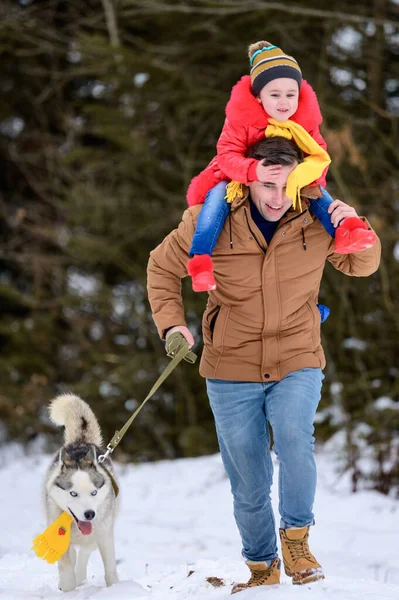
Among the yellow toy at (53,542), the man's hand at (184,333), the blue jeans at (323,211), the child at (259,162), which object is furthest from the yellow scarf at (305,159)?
the yellow toy at (53,542)

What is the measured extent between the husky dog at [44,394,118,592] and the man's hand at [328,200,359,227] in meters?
1.66

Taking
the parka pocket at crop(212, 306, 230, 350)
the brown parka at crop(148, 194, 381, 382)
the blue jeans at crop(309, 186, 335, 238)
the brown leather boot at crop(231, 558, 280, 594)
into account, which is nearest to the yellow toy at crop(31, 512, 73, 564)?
the brown leather boot at crop(231, 558, 280, 594)

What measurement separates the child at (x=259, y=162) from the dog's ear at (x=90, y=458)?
3.83 feet

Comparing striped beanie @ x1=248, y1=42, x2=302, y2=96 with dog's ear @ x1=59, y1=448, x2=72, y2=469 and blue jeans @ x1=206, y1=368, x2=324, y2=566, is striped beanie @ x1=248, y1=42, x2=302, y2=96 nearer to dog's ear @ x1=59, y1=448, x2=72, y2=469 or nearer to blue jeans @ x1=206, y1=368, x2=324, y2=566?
blue jeans @ x1=206, y1=368, x2=324, y2=566

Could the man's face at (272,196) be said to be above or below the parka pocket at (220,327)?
above

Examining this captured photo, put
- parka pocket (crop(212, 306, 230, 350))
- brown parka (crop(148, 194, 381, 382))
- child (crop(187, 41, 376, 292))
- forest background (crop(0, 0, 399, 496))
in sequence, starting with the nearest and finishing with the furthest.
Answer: child (crop(187, 41, 376, 292)) → brown parka (crop(148, 194, 381, 382)) → parka pocket (crop(212, 306, 230, 350)) → forest background (crop(0, 0, 399, 496))

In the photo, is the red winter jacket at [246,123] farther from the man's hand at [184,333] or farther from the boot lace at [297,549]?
the boot lace at [297,549]

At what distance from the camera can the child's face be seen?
3.41 m

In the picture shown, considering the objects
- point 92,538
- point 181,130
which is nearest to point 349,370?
point 181,130

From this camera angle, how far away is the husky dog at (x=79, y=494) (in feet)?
12.5

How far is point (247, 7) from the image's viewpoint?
7.43m

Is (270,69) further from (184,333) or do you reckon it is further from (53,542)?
(53,542)

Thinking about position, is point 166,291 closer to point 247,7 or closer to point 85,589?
point 85,589

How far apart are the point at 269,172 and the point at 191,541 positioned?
12.6ft
